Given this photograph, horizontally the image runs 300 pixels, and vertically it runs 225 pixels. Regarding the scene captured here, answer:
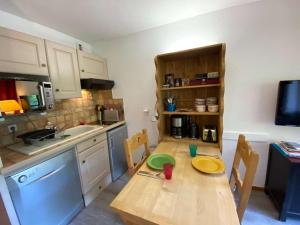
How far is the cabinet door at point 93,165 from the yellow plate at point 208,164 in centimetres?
124

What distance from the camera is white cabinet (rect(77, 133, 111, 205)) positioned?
66.2 inches

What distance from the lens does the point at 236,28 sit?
163 cm

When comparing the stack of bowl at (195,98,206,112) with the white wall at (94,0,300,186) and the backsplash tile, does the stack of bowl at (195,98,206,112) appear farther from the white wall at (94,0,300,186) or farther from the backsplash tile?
the backsplash tile

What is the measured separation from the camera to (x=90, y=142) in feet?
5.82

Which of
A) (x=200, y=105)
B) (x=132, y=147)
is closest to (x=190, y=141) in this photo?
(x=200, y=105)

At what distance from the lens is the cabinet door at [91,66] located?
78.7 inches

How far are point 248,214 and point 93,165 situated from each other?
1845 millimetres

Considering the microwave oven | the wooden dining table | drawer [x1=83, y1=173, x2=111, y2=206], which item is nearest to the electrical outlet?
the microwave oven

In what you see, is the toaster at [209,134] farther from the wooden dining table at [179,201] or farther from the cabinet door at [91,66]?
the cabinet door at [91,66]

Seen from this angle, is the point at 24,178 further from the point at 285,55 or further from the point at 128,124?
the point at 285,55

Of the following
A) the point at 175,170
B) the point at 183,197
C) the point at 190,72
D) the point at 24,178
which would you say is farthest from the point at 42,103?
the point at 190,72

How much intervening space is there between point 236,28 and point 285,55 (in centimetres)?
58

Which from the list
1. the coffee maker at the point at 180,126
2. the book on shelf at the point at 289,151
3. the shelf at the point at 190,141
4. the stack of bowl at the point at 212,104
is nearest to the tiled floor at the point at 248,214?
the book on shelf at the point at 289,151

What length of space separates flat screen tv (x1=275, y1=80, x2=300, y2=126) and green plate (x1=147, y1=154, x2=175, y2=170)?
49.9 inches
